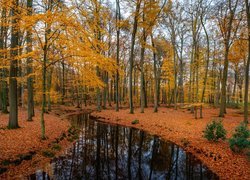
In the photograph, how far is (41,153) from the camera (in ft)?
25.7

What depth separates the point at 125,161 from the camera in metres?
7.83

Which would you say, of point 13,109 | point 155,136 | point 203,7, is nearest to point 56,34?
point 13,109

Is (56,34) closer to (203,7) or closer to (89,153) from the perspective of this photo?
(89,153)

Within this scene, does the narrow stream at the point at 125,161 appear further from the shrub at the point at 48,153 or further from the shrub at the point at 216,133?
the shrub at the point at 216,133

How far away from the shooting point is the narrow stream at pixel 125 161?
6570 mm

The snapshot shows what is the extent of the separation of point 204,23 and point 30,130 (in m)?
18.1

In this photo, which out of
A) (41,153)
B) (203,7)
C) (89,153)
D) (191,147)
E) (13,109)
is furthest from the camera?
(203,7)

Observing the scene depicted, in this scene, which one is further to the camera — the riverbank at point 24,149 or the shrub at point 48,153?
the shrub at point 48,153

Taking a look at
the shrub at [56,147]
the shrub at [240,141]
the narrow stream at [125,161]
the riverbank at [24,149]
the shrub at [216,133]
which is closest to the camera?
the riverbank at [24,149]

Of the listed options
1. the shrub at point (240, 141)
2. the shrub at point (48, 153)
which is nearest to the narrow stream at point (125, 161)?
the shrub at point (48, 153)

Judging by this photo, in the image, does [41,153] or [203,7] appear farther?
[203,7]

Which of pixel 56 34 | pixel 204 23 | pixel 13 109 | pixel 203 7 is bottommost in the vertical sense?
pixel 13 109

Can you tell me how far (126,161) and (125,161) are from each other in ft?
0.14

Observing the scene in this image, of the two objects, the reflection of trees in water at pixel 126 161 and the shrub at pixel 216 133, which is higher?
the shrub at pixel 216 133
